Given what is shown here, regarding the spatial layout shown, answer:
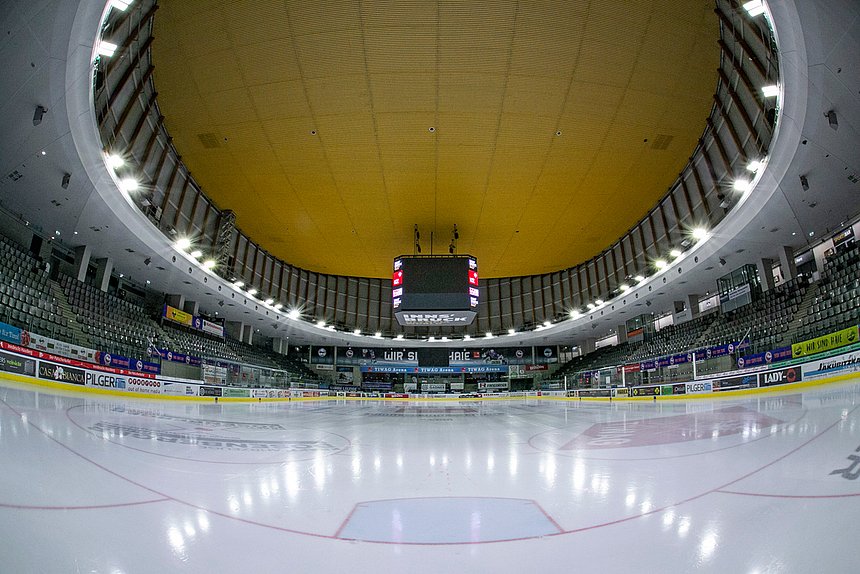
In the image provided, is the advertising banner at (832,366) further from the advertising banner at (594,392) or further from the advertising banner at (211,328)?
the advertising banner at (211,328)

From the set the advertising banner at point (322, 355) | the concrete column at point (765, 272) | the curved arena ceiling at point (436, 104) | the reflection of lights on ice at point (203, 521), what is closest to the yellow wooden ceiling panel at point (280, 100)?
the curved arena ceiling at point (436, 104)

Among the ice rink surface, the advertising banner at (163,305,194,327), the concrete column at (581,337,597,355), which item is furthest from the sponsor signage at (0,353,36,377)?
the concrete column at (581,337,597,355)

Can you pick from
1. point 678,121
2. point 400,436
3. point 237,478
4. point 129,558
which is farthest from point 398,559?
point 678,121

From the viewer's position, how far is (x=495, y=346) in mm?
48219

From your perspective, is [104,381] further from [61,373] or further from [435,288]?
[435,288]

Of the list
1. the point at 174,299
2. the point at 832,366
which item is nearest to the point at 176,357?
the point at 174,299

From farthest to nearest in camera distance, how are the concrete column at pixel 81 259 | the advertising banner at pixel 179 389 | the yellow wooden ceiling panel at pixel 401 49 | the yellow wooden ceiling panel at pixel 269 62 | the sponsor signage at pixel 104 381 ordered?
the concrete column at pixel 81 259 < the advertising banner at pixel 179 389 < the sponsor signage at pixel 104 381 < the yellow wooden ceiling panel at pixel 269 62 < the yellow wooden ceiling panel at pixel 401 49

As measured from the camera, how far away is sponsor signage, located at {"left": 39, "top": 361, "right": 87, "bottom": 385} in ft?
44.3

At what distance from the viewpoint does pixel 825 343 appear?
1398cm

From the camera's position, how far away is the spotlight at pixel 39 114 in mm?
11148

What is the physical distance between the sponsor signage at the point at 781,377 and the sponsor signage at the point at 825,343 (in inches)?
34.0

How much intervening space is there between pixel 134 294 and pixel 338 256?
Result: 13.6 m

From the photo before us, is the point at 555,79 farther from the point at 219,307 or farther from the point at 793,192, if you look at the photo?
the point at 219,307

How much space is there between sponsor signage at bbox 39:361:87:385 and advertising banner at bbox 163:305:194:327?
36.2 feet
